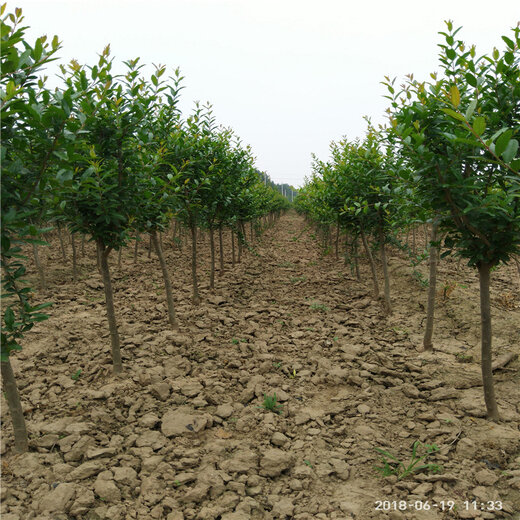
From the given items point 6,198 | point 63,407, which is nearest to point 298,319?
point 63,407

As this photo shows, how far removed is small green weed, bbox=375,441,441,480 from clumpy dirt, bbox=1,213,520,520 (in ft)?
0.21

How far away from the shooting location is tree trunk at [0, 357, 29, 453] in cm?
313

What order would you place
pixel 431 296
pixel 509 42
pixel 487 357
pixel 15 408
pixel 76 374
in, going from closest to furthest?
pixel 509 42 → pixel 15 408 → pixel 487 357 → pixel 76 374 → pixel 431 296

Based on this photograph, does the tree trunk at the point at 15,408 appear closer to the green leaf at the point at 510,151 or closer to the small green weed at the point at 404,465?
the small green weed at the point at 404,465

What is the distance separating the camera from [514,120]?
330cm

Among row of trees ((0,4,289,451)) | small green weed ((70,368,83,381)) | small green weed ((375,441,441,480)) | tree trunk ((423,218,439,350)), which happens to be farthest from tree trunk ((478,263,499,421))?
small green weed ((70,368,83,381))

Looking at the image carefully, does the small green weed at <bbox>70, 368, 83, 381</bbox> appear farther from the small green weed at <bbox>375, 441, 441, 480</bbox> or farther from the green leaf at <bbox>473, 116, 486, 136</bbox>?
the green leaf at <bbox>473, 116, 486, 136</bbox>

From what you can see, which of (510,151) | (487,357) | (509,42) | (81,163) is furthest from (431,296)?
(81,163)

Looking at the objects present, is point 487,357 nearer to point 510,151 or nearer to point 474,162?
point 474,162

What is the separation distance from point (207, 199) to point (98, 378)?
4.39 m

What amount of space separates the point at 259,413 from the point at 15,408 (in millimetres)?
→ 2474

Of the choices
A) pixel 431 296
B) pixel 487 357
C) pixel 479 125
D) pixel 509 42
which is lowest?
pixel 487 357

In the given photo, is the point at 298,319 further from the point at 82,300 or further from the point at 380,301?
the point at 82,300

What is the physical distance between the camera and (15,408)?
3.21 m
